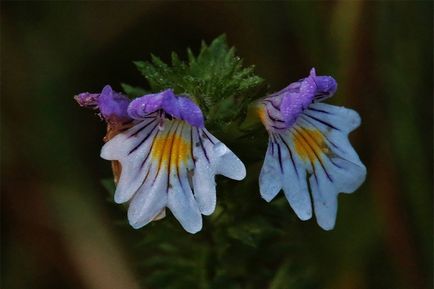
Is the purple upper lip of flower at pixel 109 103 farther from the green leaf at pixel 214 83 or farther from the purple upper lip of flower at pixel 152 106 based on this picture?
the green leaf at pixel 214 83

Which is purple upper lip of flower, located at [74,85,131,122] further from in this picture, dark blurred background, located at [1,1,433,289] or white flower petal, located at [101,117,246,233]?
dark blurred background, located at [1,1,433,289]

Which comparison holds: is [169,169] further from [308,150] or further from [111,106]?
[308,150]

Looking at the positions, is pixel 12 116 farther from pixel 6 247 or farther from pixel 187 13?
pixel 187 13

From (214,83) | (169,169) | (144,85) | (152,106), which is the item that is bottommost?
(144,85)

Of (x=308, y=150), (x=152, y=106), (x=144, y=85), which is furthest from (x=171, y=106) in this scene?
(x=144, y=85)

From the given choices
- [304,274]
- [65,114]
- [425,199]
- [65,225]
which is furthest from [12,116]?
[425,199]

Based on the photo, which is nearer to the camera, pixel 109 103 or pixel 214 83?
pixel 109 103
